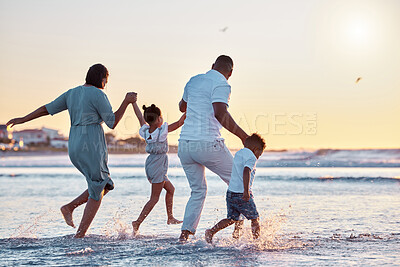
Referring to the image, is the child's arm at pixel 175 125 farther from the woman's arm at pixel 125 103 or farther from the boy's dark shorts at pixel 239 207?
the boy's dark shorts at pixel 239 207

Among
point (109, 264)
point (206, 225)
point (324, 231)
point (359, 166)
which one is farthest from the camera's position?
point (359, 166)

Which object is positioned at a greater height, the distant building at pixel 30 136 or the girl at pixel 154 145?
the distant building at pixel 30 136

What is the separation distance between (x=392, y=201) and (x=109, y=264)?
239 inches

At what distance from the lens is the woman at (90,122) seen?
17.5 feet

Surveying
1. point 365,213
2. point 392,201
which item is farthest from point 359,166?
point 365,213

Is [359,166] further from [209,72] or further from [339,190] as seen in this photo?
[209,72]

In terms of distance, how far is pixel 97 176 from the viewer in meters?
5.42

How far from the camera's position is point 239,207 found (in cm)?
509

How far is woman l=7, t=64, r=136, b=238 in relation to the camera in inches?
210

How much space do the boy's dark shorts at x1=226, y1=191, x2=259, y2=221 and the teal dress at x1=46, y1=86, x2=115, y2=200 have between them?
135cm

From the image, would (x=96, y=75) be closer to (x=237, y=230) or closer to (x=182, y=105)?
(x=182, y=105)

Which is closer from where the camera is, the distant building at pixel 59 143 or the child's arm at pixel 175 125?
the child's arm at pixel 175 125

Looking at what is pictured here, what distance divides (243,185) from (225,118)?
0.69 meters

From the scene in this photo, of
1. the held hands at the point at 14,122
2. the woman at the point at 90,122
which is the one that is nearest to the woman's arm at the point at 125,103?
the woman at the point at 90,122
